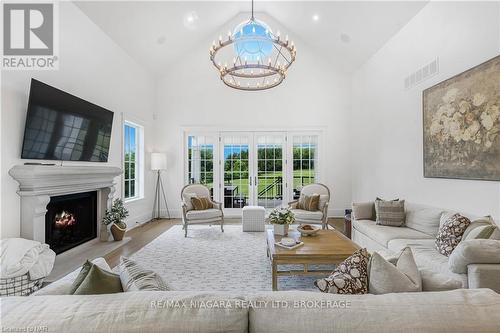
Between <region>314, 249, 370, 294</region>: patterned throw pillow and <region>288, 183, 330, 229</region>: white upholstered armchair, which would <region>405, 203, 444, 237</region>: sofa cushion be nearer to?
<region>288, 183, 330, 229</region>: white upholstered armchair

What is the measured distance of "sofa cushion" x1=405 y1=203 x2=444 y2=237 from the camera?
3.43 metres

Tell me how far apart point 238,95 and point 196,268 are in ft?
15.5

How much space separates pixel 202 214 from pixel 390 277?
167 inches

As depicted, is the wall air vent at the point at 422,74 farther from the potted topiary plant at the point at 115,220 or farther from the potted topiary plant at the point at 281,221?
the potted topiary plant at the point at 115,220

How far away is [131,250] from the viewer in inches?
171

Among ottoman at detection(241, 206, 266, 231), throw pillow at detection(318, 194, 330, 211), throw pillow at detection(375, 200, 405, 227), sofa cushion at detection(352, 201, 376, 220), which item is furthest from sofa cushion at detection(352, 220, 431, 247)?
ottoman at detection(241, 206, 266, 231)

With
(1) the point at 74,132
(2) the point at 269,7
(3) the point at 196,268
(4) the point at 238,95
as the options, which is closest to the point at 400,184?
(3) the point at 196,268

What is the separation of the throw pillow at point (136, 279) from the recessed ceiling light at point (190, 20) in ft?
17.8

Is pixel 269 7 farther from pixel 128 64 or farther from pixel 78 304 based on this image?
pixel 78 304

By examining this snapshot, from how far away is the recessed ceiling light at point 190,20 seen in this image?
556cm

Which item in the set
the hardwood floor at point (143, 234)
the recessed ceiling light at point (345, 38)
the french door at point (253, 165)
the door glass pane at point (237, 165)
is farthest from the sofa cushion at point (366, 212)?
the recessed ceiling light at point (345, 38)

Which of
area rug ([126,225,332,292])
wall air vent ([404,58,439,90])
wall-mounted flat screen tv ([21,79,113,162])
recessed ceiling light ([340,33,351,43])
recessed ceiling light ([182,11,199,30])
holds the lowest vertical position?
area rug ([126,225,332,292])

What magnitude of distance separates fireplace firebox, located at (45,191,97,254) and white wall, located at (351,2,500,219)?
5207mm

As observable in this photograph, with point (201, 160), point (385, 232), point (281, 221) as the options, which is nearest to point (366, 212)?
point (385, 232)
